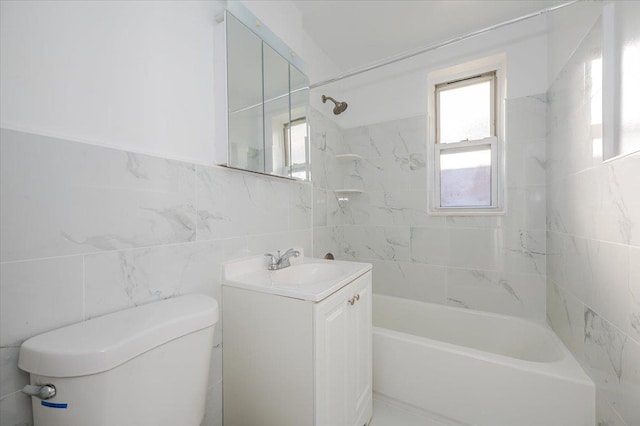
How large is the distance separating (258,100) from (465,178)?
5.70ft

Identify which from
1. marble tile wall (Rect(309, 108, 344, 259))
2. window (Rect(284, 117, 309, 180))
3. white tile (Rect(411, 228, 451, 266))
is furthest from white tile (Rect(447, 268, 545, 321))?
window (Rect(284, 117, 309, 180))

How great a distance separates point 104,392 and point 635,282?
1569mm

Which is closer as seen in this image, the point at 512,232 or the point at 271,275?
the point at 271,275

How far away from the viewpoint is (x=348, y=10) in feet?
5.51

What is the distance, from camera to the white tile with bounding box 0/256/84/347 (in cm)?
60

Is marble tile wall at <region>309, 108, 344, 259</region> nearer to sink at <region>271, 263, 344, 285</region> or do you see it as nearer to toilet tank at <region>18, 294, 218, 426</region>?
sink at <region>271, 263, 344, 285</region>

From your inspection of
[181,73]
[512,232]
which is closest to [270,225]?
[181,73]

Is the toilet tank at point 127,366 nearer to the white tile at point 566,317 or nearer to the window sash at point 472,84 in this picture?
the white tile at point 566,317

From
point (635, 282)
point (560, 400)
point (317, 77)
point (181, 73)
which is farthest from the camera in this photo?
point (317, 77)

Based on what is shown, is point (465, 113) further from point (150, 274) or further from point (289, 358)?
point (150, 274)

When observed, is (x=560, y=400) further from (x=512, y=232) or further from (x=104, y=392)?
(x=104, y=392)

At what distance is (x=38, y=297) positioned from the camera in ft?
2.10

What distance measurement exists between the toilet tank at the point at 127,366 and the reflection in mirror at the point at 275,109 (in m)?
0.86

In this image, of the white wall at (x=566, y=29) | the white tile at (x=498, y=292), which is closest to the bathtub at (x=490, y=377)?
the white tile at (x=498, y=292)
